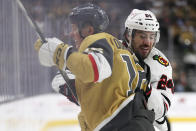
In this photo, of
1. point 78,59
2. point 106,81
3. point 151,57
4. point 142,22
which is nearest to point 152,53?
point 151,57

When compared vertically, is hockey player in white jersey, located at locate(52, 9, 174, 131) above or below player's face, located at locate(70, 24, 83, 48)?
below

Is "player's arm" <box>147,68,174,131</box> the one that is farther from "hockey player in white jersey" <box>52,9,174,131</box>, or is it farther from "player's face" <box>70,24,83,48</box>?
"player's face" <box>70,24,83,48</box>

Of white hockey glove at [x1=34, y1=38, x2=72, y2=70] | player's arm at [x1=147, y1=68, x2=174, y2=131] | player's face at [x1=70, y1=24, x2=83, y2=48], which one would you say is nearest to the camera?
white hockey glove at [x1=34, y1=38, x2=72, y2=70]

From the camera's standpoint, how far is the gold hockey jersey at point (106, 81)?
91 cm

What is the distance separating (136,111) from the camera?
38.8 inches

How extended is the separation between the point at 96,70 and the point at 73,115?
2.71 metres

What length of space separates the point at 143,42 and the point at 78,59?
0.33 metres

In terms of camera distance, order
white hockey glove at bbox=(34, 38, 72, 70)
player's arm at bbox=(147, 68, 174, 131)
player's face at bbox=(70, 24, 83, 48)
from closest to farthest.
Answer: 1. white hockey glove at bbox=(34, 38, 72, 70)
2. player's face at bbox=(70, 24, 83, 48)
3. player's arm at bbox=(147, 68, 174, 131)

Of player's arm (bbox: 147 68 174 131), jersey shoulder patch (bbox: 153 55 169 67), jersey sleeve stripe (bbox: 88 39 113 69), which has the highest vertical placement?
jersey sleeve stripe (bbox: 88 39 113 69)

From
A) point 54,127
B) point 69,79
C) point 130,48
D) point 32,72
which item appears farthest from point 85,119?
point 54,127

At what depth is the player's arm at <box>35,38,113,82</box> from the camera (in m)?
0.87

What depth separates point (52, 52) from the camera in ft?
2.88

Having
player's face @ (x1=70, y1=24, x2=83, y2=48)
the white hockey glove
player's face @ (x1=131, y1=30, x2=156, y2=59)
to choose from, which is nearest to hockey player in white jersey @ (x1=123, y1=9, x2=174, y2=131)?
player's face @ (x1=131, y1=30, x2=156, y2=59)

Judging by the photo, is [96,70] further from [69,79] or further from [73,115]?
[73,115]
